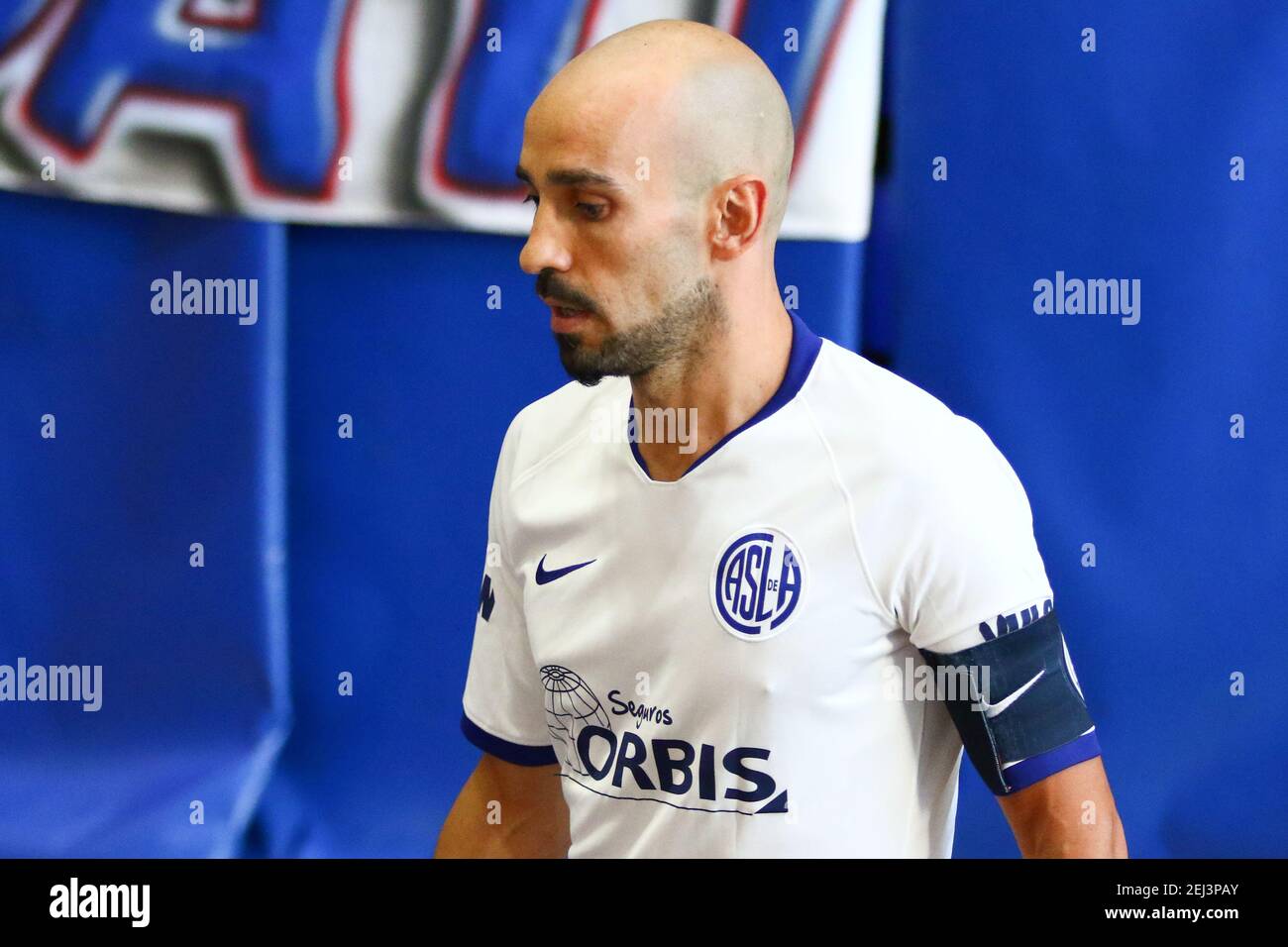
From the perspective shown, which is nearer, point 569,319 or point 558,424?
point 569,319

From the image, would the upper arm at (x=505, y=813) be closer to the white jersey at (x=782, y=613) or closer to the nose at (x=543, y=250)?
the white jersey at (x=782, y=613)

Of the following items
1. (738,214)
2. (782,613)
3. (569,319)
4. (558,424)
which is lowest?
(782,613)

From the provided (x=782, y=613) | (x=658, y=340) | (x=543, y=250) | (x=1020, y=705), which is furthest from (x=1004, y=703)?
(x=543, y=250)

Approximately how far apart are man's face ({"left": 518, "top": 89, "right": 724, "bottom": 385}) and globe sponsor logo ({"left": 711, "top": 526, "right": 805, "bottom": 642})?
199 mm

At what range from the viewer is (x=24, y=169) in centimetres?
243

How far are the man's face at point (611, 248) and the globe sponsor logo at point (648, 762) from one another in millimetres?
336

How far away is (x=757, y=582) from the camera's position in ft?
4.56

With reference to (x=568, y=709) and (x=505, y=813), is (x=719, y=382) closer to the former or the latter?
(x=568, y=709)

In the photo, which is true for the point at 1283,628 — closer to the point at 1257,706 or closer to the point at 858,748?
the point at 1257,706

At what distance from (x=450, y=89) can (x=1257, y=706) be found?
1653mm

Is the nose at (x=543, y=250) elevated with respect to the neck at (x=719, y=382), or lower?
elevated

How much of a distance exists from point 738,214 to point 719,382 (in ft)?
0.55

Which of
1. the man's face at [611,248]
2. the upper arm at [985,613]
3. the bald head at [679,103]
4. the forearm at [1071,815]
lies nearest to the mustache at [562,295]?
the man's face at [611,248]

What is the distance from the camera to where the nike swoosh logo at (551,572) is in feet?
4.87
